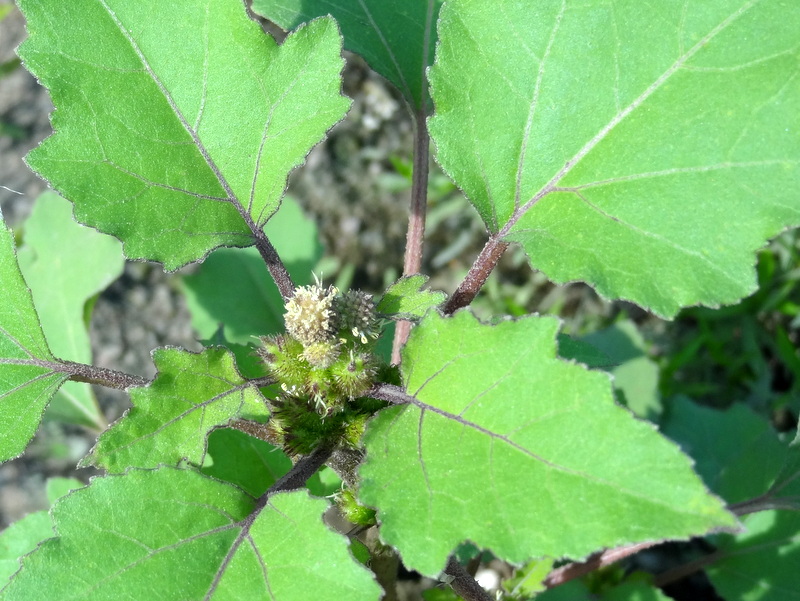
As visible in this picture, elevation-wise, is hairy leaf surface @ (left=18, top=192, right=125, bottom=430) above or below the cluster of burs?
below

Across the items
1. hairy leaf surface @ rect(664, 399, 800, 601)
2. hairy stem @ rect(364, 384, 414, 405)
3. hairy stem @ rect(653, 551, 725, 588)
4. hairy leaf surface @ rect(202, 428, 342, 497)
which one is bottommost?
hairy stem @ rect(653, 551, 725, 588)

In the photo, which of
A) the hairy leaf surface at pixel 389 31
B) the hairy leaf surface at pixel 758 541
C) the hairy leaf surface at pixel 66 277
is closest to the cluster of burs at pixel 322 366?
the hairy leaf surface at pixel 389 31

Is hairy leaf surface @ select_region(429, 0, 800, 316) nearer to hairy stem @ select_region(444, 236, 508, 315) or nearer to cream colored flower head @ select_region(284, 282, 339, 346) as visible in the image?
hairy stem @ select_region(444, 236, 508, 315)

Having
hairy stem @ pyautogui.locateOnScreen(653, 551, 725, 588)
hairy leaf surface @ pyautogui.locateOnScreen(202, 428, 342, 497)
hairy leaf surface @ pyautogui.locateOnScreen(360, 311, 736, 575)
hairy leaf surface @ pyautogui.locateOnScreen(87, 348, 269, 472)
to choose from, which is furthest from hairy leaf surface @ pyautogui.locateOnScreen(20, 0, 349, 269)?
hairy stem @ pyautogui.locateOnScreen(653, 551, 725, 588)

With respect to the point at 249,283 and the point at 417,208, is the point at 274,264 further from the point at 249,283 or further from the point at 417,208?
the point at 249,283

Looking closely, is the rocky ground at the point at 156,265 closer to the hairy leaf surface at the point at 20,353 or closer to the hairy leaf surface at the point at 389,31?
the hairy leaf surface at the point at 389,31

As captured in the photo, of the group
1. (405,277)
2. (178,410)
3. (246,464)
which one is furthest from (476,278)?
(246,464)

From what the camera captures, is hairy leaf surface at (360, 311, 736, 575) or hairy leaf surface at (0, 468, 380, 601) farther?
hairy leaf surface at (0, 468, 380, 601)
